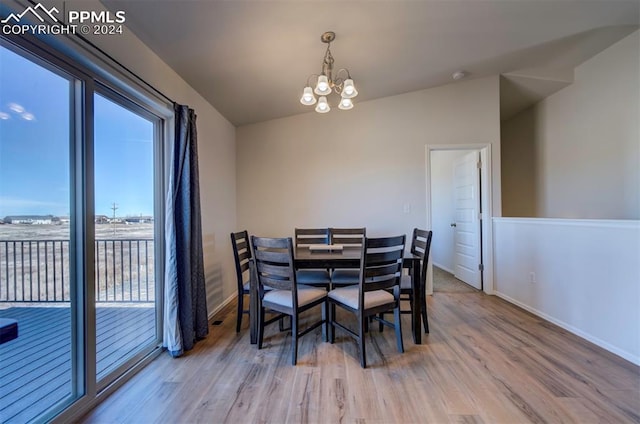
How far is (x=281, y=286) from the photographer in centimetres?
204

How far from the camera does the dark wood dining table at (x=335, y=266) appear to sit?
84.8 inches

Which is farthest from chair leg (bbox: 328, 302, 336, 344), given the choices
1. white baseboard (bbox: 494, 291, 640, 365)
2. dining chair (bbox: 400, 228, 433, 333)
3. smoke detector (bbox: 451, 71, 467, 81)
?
smoke detector (bbox: 451, 71, 467, 81)

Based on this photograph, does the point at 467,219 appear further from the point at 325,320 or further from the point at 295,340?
the point at 295,340

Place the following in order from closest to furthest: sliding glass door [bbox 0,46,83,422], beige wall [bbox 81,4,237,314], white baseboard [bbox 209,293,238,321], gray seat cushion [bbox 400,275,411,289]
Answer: sliding glass door [bbox 0,46,83,422]
beige wall [bbox 81,4,237,314]
gray seat cushion [bbox 400,275,411,289]
white baseboard [bbox 209,293,238,321]

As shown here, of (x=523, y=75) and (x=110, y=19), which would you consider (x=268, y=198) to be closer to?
(x=110, y=19)

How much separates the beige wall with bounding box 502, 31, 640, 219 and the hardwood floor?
213cm

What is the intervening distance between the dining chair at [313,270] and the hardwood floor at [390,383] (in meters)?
0.51

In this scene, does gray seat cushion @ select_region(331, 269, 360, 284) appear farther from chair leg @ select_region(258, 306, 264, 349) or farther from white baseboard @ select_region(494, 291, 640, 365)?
white baseboard @ select_region(494, 291, 640, 365)

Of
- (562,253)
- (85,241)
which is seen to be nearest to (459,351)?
(562,253)

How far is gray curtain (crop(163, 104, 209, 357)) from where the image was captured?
6.93 ft

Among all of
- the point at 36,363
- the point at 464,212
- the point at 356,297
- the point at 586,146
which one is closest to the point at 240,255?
the point at 356,297

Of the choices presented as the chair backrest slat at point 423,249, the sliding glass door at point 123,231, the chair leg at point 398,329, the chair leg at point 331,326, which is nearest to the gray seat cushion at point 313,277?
the chair leg at point 331,326

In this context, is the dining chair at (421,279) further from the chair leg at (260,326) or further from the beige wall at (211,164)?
the beige wall at (211,164)

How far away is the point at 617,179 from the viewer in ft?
10.5
